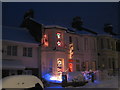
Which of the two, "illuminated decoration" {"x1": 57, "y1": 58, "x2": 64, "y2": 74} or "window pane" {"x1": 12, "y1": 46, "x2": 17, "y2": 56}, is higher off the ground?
"window pane" {"x1": 12, "y1": 46, "x2": 17, "y2": 56}

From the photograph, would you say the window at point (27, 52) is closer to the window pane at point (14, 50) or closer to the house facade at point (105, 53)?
the window pane at point (14, 50)

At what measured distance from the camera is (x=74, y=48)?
2406cm

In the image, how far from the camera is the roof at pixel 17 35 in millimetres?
19772

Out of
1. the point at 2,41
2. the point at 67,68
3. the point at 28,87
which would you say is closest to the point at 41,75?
the point at 67,68

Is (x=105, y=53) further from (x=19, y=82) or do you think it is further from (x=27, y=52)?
(x=19, y=82)

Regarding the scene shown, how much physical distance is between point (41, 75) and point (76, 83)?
15.0 feet

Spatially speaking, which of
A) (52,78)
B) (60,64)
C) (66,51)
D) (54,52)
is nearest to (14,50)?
(54,52)

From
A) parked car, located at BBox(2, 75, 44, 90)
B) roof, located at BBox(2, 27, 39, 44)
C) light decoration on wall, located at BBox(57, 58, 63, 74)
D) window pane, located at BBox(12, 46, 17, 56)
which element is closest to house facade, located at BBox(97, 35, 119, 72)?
light decoration on wall, located at BBox(57, 58, 63, 74)

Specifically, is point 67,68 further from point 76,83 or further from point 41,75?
point 76,83

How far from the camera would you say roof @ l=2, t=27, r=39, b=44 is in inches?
778

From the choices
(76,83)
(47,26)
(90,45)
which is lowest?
(76,83)

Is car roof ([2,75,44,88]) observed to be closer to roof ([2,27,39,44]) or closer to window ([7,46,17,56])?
window ([7,46,17,56])

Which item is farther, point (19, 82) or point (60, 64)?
point (60, 64)

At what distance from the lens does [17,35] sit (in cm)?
2112
